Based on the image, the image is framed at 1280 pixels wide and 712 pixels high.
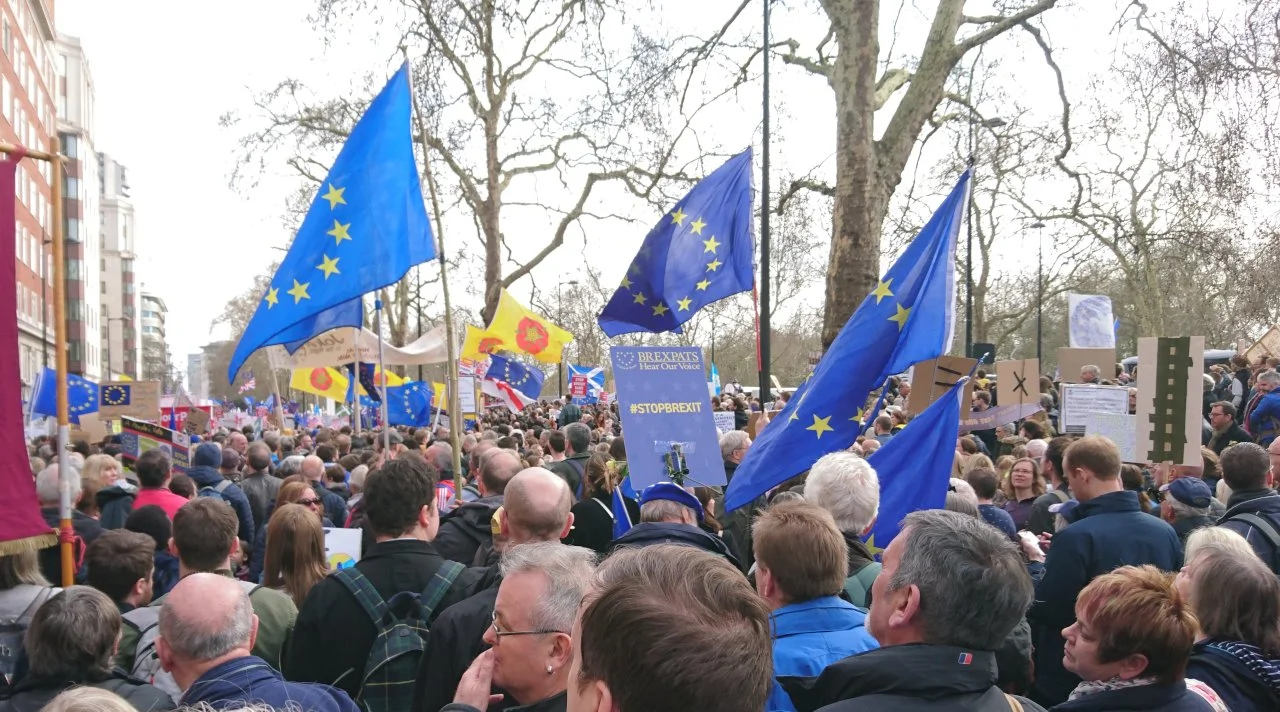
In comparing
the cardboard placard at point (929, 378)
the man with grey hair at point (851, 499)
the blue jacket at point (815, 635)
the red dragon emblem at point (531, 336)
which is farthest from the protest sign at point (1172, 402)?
the red dragon emblem at point (531, 336)

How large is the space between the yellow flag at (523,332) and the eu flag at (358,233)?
37.9 feet

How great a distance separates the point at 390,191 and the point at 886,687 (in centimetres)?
535

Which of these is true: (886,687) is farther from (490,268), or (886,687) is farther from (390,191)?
(490,268)

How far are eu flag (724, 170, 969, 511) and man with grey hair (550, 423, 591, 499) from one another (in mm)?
1835

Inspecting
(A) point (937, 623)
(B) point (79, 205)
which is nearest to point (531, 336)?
(A) point (937, 623)

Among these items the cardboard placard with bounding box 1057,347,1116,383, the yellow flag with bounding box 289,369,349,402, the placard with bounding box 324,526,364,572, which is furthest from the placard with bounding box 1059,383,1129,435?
the yellow flag with bounding box 289,369,349,402

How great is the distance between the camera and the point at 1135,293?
3816cm

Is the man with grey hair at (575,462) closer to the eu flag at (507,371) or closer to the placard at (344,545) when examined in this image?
the placard at (344,545)

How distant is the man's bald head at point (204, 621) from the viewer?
2932 mm

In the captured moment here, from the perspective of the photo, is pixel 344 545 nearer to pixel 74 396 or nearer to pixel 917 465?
pixel 917 465

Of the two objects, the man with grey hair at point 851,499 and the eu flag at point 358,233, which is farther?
the eu flag at point 358,233

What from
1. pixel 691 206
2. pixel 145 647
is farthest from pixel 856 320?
pixel 145 647

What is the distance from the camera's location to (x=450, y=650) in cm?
307

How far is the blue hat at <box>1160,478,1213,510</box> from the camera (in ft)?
17.9
